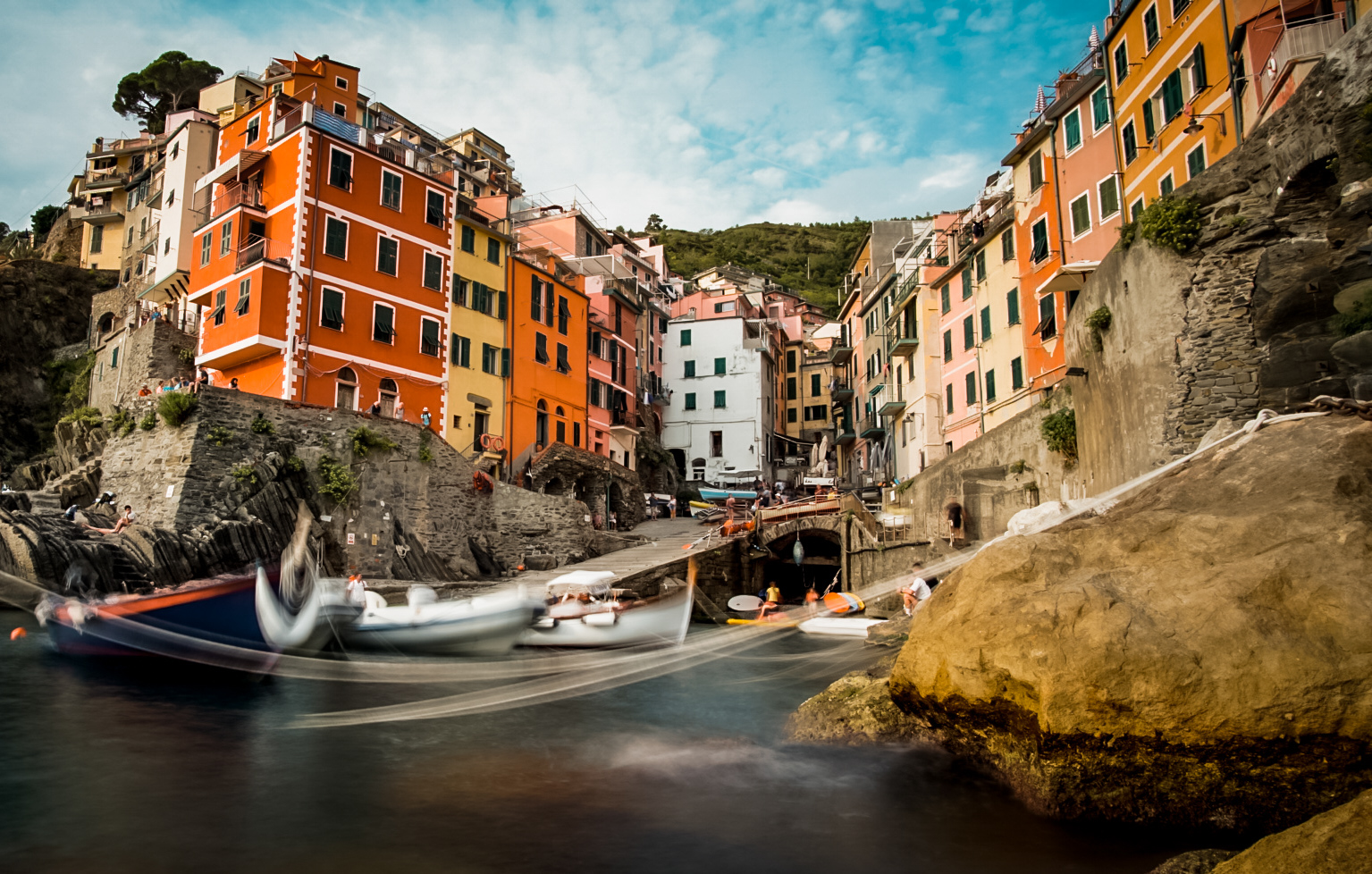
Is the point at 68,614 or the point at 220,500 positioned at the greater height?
the point at 220,500

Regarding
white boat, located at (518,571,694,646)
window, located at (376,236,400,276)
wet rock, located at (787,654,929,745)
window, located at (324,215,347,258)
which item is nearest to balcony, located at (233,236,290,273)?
window, located at (324,215,347,258)

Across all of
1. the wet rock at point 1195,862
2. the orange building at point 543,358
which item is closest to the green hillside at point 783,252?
the orange building at point 543,358

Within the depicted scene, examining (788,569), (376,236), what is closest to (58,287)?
(376,236)

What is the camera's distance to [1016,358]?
2970 cm

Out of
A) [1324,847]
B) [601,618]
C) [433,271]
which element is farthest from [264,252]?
[1324,847]

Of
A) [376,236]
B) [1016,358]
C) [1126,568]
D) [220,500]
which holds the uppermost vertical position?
[376,236]

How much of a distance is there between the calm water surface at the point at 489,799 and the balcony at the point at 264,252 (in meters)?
17.6

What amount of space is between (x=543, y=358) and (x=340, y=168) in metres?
12.0

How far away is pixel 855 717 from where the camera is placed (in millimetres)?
10164

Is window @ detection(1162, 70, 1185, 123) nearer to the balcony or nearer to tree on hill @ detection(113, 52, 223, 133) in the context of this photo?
the balcony

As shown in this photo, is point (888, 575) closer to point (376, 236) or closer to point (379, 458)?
point (379, 458)

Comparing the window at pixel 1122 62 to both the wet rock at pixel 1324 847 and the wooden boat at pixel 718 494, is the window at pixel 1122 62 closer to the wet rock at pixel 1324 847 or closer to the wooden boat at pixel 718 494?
the wet rock at pixel 1324 847

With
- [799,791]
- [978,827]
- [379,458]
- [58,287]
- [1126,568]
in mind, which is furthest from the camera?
[58,287]

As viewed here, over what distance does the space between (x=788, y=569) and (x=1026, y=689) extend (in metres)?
33.7
